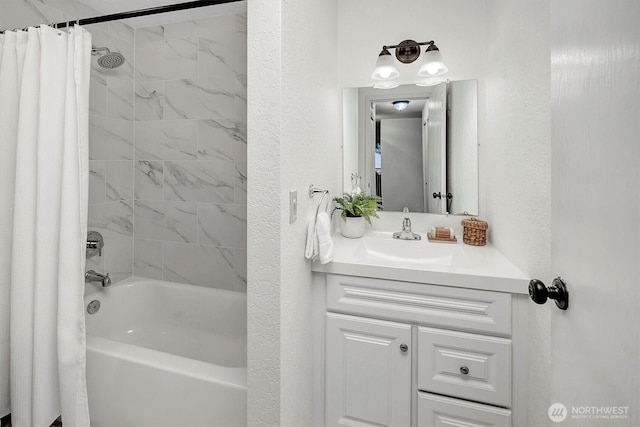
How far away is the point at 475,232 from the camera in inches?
69.1

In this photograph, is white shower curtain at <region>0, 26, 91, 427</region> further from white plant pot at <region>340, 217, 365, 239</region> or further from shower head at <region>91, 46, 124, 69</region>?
white plant pot at <region>340, 217, 365, 239</region>

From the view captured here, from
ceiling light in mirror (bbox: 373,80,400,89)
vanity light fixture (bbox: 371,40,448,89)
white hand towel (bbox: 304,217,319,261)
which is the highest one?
vanity light fixture (bbox: 371,40,448,89)

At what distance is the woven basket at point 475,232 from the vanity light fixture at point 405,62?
88 cm

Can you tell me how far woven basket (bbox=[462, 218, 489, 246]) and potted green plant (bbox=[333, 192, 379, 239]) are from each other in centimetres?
51

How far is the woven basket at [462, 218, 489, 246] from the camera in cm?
174

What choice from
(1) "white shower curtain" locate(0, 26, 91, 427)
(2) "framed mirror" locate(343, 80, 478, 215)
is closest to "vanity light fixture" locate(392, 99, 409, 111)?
(2) "framed mirror" locate(343, 80, 478, 215)

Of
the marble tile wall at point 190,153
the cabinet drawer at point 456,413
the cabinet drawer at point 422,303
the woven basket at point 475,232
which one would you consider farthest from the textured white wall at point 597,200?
the marble tile wall at point 190,153

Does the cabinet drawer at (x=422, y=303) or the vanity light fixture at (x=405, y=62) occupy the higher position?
the vanity light fixture at (x=405, y=62)

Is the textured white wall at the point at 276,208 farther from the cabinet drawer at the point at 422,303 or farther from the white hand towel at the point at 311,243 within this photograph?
the cabinet drawer at the point at 422,303

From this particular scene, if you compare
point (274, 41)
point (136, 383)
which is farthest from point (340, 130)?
point (136, 383)

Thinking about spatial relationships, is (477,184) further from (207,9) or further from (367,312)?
(207,9)

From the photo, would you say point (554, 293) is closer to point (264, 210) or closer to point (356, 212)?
point (264, 210)

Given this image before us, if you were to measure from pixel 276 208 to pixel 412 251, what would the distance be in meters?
0.97

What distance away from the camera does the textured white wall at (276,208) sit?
1.07m
